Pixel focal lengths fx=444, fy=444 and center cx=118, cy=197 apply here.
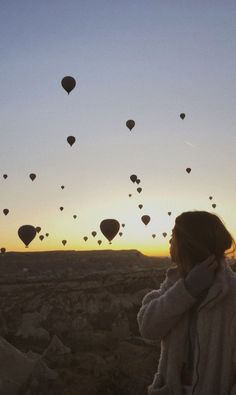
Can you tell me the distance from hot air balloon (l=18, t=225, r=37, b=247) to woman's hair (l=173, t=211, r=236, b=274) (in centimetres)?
3219

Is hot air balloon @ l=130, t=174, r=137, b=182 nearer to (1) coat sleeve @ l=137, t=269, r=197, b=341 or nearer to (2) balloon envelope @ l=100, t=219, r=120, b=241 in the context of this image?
(2) balloon envelope @ l=100, t=219, r=120, b=241

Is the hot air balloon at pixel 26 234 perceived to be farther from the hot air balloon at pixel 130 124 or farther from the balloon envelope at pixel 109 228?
the hot air balloon at pixel 130 124

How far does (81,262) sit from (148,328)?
167ft

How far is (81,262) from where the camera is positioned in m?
52.7

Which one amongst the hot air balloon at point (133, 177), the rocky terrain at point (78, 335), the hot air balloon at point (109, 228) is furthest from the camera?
the hot air balloon at point (133, 177)

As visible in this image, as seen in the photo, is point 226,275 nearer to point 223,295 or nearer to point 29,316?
point 223,295

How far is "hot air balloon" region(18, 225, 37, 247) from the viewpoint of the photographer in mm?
33906

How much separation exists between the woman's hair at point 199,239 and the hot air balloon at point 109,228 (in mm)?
28393

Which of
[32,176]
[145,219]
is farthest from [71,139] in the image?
[145,219]

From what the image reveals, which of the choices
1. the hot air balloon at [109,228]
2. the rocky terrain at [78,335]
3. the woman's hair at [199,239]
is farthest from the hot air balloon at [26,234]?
the woman's hair at [199,239]

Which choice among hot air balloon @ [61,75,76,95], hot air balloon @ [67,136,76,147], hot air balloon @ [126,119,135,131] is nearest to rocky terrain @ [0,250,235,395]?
hot air balloon @ [61,75,76,95]

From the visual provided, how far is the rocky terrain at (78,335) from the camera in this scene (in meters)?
6.88

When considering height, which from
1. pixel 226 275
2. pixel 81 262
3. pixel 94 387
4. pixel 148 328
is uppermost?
pixel 81 262

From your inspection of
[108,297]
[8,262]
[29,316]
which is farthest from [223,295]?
[8,262]
